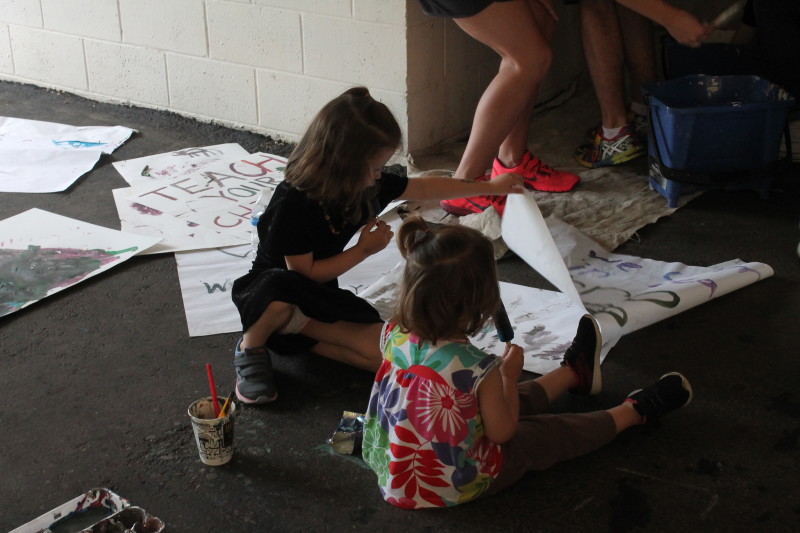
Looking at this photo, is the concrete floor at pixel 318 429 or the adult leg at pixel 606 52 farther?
the adult leg at pixel 606 52

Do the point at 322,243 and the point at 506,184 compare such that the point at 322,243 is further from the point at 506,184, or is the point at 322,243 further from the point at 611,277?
the point at 611,277

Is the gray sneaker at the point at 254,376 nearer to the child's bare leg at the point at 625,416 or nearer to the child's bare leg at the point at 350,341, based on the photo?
the child's bare leg at the point at 350,341

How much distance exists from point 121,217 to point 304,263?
109 cm

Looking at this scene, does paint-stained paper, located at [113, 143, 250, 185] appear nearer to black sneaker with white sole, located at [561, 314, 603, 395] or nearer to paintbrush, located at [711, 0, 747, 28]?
black sneaker with white sole, located at [561, 314, 603, 395]

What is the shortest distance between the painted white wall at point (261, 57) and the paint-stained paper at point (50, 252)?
95 centimetres

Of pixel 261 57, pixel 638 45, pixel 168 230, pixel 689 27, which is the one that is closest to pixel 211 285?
pixel 168 230

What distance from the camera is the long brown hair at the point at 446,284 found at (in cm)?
136

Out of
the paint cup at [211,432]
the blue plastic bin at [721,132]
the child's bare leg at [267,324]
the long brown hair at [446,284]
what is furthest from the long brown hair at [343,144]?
the blue plastic bin at [721,132]

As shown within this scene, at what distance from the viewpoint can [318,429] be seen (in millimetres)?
1703

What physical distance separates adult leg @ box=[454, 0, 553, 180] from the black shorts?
0.07 feet

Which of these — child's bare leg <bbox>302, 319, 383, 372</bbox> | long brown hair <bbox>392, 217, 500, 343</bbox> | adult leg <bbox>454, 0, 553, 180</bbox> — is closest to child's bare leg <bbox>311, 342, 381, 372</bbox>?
child's bare leg <bbox>302, 319, 383, 372</bbox>

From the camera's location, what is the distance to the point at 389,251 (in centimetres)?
242

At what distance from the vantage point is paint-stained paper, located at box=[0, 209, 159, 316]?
2.22 m

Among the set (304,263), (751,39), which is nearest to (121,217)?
(304,263)
